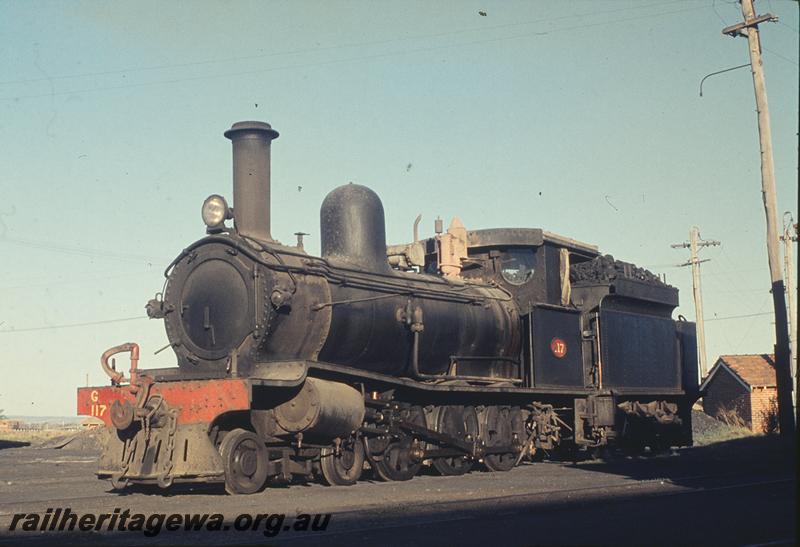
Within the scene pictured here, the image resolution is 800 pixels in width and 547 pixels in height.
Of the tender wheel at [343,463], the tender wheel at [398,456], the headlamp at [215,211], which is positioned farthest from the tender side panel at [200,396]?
the tender wheel at [398,456]

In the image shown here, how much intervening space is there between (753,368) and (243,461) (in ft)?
102

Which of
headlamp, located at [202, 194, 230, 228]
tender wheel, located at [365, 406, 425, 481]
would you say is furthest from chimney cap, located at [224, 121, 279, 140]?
tender wheel, located at [365, 406, 425, 481]

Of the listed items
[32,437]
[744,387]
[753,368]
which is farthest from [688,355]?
[32,437]

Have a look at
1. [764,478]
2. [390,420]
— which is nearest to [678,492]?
[764,478]

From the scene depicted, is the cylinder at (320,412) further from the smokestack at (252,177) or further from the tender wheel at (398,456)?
the smokestack at (252,177)

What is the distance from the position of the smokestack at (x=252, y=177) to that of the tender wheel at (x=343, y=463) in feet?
9.45

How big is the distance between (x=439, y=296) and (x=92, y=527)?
6.68 meters

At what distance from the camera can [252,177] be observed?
12.0 m

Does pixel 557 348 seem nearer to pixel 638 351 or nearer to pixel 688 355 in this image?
pixel 638 351

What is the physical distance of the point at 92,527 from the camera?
818 cm

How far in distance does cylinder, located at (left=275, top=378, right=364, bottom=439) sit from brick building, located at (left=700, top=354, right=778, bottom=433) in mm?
27359

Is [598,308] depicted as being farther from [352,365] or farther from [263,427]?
[263,427]

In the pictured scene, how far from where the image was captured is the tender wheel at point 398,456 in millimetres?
12656

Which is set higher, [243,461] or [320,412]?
[320,412]
